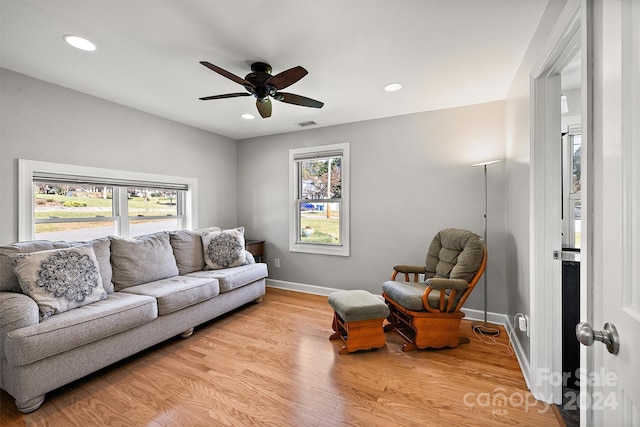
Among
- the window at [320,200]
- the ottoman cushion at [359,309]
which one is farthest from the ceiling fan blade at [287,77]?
the ottoman cushion at [359,309]

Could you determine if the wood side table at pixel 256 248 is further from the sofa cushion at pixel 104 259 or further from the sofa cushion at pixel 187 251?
the sofa cushion at pixel 104 259

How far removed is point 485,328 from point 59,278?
3818mm

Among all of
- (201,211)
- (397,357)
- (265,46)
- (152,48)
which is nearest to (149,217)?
Answer: (201,211)

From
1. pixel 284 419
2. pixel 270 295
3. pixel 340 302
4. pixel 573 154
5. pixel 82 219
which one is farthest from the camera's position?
pixel 270 295

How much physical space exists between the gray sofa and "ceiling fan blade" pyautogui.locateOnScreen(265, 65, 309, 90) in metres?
2.05

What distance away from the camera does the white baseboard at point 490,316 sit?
6.64ft

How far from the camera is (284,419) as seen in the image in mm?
1625

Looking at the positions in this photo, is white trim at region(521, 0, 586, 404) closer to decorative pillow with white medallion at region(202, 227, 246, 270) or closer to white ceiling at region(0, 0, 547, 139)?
white ceiling at region(0, 0, 547, 139)

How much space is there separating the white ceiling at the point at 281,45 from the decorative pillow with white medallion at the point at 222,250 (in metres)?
1.62

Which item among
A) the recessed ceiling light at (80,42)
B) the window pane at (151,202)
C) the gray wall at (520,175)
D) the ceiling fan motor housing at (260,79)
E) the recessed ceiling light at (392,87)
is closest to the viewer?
the gray wall at (520,175)

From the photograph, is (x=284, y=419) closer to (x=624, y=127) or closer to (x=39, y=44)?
(x=624, y=127)

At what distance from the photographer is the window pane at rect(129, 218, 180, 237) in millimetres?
3377

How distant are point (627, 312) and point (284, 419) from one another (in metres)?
1.69

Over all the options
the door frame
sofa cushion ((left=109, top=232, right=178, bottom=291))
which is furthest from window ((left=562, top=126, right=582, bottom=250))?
sofa cushion ((left=109, top=232, right=178, bottom=291))
